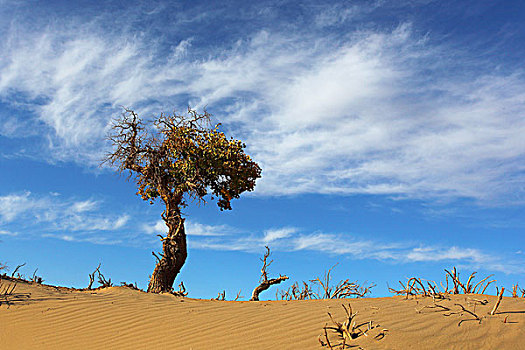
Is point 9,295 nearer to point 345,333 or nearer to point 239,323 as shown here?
point 239,323

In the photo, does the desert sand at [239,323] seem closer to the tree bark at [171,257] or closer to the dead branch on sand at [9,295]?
the dead branch on sand at [9,295]

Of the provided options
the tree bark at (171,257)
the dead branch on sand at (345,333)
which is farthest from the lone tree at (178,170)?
the dead branch on sand at (345,333)

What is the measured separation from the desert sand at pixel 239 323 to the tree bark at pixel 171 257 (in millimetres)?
4144

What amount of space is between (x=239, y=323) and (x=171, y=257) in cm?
791

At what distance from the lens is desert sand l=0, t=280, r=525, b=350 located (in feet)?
19.2

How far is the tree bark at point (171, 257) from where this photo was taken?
48.3 feet

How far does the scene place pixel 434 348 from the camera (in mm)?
5488

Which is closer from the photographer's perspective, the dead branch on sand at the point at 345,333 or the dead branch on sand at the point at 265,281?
the dead branch on sand at the point at 345,333

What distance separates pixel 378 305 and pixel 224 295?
18.6ft

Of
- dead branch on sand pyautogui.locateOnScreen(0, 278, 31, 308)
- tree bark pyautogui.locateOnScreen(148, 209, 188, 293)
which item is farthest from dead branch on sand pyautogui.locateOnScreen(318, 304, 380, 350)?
tree bark pyautogui.locateOnScreen(148, 209, 188, 293)

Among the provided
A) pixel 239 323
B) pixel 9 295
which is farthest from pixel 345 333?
pixel 9 295

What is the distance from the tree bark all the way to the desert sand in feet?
13.6

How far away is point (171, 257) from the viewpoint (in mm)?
14867

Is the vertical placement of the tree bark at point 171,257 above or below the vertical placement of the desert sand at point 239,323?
above
